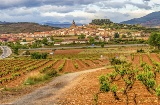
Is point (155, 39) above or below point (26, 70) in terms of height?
above

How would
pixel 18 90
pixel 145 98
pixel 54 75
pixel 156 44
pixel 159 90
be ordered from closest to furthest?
pixel 159 90 → pixel 145 98 → pixel 18 90 → pixel 54 75 → pixel 156 44

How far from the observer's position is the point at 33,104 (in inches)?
757

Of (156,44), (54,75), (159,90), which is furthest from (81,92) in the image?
(156,44)

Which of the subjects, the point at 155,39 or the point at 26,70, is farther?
the point at 155,39

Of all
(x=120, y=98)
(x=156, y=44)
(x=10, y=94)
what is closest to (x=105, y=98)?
(x=120, y=98)

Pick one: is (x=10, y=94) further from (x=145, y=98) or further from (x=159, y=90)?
(x=159, y=90)

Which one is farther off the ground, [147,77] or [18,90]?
[147,77]

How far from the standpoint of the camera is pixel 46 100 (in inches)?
812

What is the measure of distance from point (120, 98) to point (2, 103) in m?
8.11

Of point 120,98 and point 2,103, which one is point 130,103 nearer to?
point 120,98

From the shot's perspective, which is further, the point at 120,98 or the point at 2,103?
the point at 2,103

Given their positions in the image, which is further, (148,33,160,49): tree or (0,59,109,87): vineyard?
(148,33,160,49): tree

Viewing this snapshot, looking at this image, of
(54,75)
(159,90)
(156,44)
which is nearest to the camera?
(159,90)

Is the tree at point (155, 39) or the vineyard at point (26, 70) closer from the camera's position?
the vineyard at point (26, 70)
